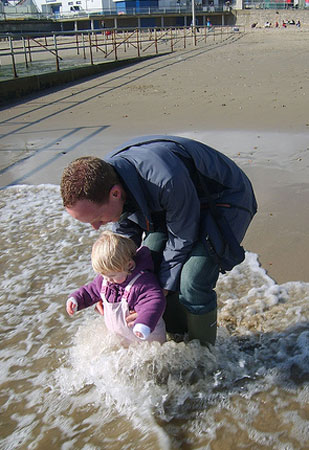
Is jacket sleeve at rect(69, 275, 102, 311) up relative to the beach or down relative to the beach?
up

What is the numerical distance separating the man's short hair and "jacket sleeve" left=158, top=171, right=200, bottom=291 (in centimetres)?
26

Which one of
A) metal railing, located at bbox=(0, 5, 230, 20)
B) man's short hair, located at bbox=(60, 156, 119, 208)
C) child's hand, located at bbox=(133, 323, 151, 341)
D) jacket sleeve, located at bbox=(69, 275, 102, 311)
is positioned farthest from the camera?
metal railing, located at bbox=(0, 5, 230, 20)

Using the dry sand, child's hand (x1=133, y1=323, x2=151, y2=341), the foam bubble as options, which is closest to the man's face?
child's hand (x1=133, y1=323, x2=151, y2=341)

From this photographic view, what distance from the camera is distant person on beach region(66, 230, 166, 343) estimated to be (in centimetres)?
220

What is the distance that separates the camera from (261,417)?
7.20ft

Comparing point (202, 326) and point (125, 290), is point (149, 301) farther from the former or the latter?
point (202, 326)

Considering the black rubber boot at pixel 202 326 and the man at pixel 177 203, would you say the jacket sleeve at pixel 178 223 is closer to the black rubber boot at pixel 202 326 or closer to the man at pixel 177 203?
the man at pixel 177 203

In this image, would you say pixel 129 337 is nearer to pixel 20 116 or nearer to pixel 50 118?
pixel 50 118

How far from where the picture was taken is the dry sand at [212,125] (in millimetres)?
4129

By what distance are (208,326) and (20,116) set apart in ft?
28.0

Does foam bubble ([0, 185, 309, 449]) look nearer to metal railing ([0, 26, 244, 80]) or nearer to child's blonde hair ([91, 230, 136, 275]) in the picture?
child's blonde hair ([91, 230, 136, 275])

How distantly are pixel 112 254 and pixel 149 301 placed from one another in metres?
0.29

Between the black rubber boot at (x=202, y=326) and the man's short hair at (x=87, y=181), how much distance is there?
0.82 m

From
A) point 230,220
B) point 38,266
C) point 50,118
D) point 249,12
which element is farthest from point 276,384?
point 249,12
